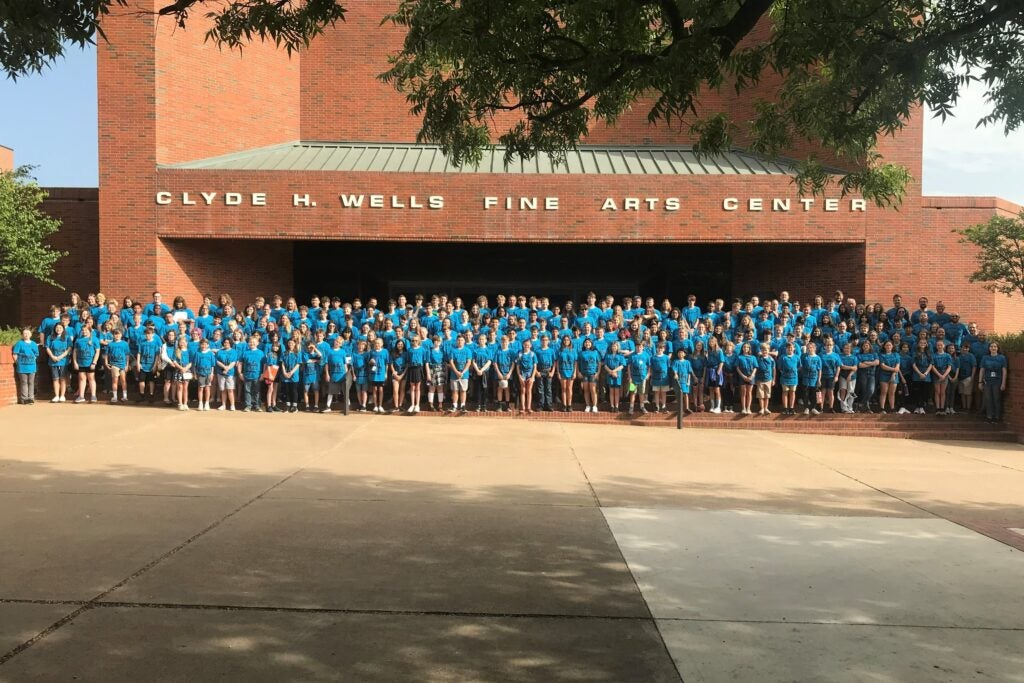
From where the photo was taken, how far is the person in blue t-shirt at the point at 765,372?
1451cm

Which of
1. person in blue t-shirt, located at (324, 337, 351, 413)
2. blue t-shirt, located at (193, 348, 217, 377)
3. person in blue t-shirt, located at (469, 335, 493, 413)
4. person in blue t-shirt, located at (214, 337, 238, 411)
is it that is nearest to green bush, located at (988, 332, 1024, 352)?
person in blue t-shirt, located at (469, 335, 493, 413)

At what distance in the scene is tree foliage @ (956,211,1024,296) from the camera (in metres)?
17.2

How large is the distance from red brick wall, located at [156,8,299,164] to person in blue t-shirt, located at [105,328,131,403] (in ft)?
18.5

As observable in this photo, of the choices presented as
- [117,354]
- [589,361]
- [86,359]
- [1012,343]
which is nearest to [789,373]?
[589,361]

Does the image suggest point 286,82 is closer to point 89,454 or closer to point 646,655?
point 89,454

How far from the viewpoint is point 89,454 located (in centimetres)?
933

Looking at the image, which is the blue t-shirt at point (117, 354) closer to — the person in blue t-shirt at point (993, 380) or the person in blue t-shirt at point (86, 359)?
the person in blue t-shirt at point (86, 359)

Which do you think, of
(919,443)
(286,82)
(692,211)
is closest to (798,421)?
(919,443)

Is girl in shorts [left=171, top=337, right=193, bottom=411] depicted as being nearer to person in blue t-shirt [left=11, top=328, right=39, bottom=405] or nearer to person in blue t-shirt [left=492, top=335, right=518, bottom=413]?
person in blue t-shirt [left=11, top=328, right=39, bottom=405]

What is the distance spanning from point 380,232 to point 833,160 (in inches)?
490

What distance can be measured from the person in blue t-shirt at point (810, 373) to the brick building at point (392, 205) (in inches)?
203

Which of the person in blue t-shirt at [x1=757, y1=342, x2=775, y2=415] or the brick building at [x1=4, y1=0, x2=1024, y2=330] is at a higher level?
the brick building at [x1=4, y1=0, x2=1024, y2=330]

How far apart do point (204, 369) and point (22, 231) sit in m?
6.95

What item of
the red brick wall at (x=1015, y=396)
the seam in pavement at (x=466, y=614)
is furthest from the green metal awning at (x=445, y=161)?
the seam in pavement at (x=466, y=614)
